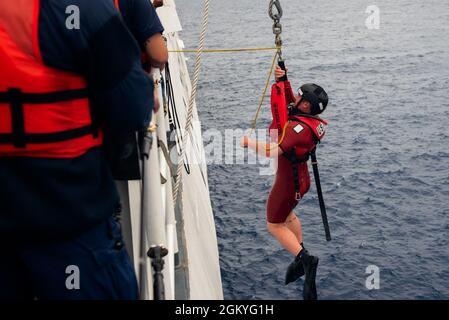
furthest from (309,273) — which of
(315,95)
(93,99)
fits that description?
(93,99)

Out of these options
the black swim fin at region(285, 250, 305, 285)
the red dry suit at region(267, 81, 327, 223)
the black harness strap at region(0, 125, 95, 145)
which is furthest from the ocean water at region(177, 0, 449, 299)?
the black harness strap at region(0, 125, 95, 145)

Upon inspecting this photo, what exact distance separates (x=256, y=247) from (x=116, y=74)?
440 inches

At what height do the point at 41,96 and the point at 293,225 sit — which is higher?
the point at 41,96

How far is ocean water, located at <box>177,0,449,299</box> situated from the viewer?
38.7ft

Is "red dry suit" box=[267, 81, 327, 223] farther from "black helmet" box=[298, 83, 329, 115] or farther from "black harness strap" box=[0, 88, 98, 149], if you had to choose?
"black harness strap" box=[0, 88, 98, 149]

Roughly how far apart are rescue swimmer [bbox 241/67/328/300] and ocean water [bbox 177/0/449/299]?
395 centimetres

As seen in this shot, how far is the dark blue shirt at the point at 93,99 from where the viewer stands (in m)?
2.43

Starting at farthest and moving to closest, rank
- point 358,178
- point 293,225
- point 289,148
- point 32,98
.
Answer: point 358,178 < point 293,225 < point 289,148 < point 32,98

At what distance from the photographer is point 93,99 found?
2.60 metres

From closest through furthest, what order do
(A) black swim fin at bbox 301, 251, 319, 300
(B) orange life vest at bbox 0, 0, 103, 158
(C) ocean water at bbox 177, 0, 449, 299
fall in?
(B) orange life vest at bbox 0, 0, 103, 158 < (A) black swim fin at bbox 301, 251, 319, 300 < (C) ocean water at bbox 177, 0, 449, 299

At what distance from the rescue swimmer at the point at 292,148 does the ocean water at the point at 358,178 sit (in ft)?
12.9

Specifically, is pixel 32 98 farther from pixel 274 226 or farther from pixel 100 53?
pixel 274 226

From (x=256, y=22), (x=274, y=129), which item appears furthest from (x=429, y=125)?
(x=256, y=22)

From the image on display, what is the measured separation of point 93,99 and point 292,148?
15.0 ft
